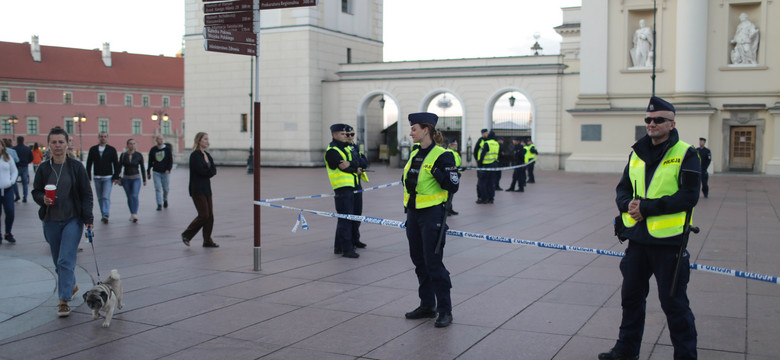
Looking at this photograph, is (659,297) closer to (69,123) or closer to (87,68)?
(69,123)

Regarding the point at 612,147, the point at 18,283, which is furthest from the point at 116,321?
the point at 612,147

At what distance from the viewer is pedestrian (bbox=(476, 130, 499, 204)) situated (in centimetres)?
1748

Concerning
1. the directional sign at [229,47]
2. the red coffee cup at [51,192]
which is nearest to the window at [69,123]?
the directional sign at [229,47]

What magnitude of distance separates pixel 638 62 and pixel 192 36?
26.1m

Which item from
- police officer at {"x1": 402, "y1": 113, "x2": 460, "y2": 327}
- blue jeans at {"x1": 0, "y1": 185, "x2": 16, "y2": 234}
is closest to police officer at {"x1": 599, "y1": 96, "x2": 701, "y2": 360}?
police officer at {"x1": 402, "y1": 113, "x2": 460, "y2": 327}

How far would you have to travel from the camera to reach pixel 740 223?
1313 centimetres

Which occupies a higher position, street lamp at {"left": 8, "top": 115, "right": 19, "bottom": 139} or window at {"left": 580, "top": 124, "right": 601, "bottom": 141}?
street lamp at {"left": 8, "top": 115, "right": 19, "bottom": 139}

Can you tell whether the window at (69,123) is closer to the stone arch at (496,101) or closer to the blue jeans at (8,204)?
the stone arch at (496,101)

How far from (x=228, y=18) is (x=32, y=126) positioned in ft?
280

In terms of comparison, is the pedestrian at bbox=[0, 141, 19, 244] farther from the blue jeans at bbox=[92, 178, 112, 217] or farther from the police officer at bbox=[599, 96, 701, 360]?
the police officer at bbox=[599, 96, 701, 360]

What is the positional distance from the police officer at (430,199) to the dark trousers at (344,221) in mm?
3242

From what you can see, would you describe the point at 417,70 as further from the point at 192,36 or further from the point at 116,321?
the point at 116,321

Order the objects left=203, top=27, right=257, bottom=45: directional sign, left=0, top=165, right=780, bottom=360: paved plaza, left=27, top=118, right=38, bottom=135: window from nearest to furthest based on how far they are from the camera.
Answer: left=0, top=165, right=780, bottom=360: paved plaza < left=203, top=27, right=257, bottom=45: directional sign < left=27, top=118, right=38, bottom=135: window

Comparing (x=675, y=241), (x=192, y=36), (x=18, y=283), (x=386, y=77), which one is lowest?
(x=18, y=283)
